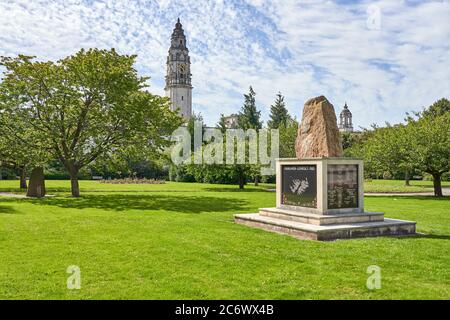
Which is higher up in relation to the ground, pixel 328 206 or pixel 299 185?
pixel 299 185

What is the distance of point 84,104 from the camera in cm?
2795

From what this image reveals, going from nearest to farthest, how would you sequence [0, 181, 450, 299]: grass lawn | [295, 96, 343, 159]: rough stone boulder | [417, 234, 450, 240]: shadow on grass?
[0, 181, 450, 299]: grass lawn → [417, 234, 450, 240]: shadow on grass → [295, 96, 343, 159]: rough stone boulder

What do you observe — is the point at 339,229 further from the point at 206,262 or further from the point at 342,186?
the point at 206,262

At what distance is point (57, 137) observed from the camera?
26828mm

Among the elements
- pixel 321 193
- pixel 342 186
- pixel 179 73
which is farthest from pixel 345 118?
pixel 321 193

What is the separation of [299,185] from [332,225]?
2031mm

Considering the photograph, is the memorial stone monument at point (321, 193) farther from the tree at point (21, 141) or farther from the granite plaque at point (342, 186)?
the tree at point (21, 141)

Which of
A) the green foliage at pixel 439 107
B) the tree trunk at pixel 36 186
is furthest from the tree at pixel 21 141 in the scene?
the green foliage at pixel 439 107

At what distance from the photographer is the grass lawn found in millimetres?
7090

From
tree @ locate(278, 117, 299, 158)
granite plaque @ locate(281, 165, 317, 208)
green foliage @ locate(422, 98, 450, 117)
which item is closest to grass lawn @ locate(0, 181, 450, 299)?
granite plaque @ locate(281, 165, 317, 208)

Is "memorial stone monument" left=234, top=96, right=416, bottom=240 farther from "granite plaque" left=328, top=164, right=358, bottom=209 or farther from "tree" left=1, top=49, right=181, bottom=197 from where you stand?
"tree" left=1, top=49, right=181, bottom=197
